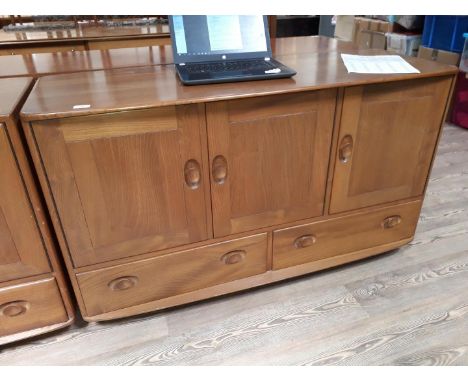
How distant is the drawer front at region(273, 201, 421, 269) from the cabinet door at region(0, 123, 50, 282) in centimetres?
75

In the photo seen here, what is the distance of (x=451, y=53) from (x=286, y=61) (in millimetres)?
1990

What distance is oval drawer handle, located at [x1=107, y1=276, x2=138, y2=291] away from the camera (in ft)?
3.87

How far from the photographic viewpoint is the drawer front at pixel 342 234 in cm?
134

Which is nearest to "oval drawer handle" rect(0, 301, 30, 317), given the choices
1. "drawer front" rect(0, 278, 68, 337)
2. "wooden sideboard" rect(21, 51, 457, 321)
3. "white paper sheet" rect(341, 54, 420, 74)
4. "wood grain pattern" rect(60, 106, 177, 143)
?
"drawer front" rect(0, 278, 68, 337)

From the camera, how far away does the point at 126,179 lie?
1.02 meters

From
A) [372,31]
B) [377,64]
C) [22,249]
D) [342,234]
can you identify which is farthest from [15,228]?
[372,31]

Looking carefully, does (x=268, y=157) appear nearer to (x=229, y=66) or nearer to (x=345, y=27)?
(x=229, y=66)

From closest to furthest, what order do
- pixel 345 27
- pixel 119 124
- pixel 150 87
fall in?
pixel 119 124, pixel 150 87, pixel 345 27

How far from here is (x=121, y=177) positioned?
1.01m

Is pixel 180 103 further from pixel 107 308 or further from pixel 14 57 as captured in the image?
pixel 14 57

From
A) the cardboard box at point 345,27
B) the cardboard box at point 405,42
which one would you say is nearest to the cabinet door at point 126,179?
the cardboard box at point 405,42

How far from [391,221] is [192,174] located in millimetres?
858

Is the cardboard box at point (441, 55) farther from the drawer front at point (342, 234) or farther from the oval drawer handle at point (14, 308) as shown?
the oval drawer handle at point (14, 308)
